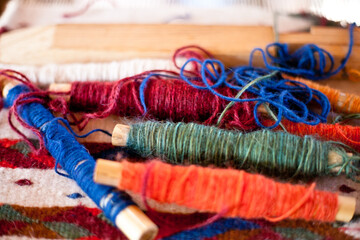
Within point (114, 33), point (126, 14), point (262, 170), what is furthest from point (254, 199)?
point (126, 14)

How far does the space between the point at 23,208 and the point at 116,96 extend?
371 millimetres

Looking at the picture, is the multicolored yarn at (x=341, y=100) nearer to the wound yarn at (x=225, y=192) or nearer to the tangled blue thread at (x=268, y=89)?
the tangled blue thread at (x=268, y=89)

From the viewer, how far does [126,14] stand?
1.41 metres

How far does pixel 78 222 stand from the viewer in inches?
33.7

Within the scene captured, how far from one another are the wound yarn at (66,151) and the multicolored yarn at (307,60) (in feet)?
2.02

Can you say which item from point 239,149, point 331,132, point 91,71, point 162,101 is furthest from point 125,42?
point 331,132

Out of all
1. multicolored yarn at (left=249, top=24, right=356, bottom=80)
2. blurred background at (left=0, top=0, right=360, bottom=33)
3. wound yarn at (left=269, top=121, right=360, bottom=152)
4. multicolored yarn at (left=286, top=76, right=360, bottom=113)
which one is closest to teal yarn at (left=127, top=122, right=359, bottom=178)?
wound yarn at (left=269, top=121, right=360, bottom=152)

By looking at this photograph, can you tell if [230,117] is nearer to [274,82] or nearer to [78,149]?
[274,82]

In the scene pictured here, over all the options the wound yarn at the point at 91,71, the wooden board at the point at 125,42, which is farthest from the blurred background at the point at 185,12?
the wound yarn at the point at 91,71

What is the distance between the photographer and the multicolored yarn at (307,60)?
3.73ft

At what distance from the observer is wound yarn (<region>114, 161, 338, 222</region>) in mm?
751

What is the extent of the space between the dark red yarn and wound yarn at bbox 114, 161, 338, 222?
9.0 inches

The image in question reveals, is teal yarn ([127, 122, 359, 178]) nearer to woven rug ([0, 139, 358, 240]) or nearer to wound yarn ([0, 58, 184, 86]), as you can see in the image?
woven rug ([0, 139, 358, 240])

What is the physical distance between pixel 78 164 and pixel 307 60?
0.78m
